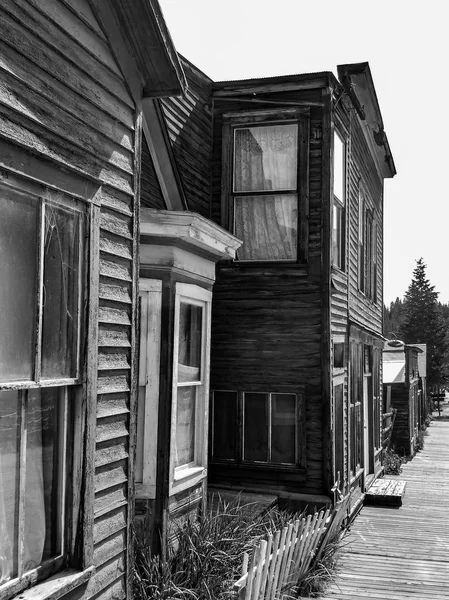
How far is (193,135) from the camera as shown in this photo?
407 inches

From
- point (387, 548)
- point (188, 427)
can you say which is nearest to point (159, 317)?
point (188, 427)

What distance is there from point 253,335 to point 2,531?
751 cm

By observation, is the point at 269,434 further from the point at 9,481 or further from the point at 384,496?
the point at 9,481

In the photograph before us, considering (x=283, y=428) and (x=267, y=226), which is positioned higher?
(x=267, y=226)

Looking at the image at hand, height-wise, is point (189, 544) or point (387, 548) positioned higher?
point (189, 544)

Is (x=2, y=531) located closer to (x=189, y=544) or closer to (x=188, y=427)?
(x=189, y=544)

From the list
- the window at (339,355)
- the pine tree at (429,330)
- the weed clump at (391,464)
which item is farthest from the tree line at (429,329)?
the window at (339,355)

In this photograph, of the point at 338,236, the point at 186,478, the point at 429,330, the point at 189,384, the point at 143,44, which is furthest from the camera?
the point at 429,330

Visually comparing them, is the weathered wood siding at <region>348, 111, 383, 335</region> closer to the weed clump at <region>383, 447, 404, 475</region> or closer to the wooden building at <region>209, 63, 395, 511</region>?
the wooden building at <region>209, 63, 395, 511</region>

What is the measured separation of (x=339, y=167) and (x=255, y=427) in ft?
14.8

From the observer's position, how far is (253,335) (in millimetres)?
10734

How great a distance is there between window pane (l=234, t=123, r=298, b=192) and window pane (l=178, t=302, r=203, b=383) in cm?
396

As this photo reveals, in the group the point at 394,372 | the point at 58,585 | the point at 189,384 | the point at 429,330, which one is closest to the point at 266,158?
the point at 189,384

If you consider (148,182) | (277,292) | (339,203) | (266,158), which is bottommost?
(277,292)
